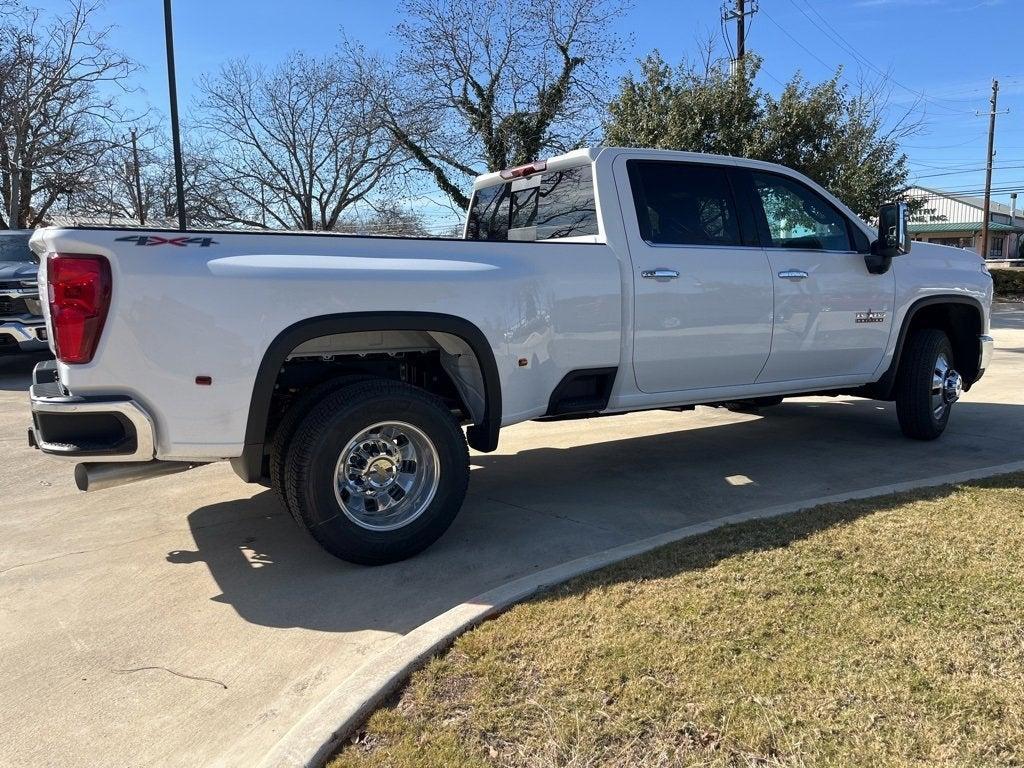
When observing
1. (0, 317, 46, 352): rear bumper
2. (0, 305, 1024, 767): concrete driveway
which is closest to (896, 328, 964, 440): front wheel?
(0, 305, 1024, 767): concrete driveway

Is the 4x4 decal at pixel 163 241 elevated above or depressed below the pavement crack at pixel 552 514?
above

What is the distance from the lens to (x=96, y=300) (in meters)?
3.31

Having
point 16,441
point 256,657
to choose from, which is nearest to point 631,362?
point 256,657

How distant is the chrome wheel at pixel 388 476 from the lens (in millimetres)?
3963

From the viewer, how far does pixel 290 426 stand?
392cm

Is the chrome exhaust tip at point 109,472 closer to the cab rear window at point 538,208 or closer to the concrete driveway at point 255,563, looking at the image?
the concrete driveway at point 255,563

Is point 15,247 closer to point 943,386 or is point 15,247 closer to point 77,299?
point 77,299

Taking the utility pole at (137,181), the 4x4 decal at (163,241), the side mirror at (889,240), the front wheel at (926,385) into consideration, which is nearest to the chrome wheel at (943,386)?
the front wheel at (926,385)

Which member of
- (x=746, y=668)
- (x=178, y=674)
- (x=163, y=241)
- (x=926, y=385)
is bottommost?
(x=178, y=674)

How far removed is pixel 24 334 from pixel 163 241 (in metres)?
7.89

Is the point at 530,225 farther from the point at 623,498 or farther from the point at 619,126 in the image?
the point at 619,126

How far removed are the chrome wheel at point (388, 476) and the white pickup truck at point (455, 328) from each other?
0.04ft

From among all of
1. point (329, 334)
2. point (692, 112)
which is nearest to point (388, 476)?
point (329, 334)

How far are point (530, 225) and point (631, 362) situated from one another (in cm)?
135
